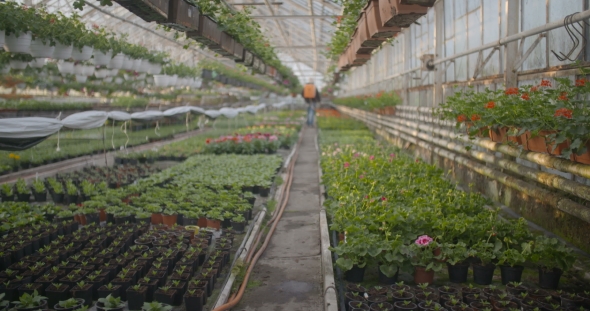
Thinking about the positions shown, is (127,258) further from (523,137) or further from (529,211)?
(529,211)

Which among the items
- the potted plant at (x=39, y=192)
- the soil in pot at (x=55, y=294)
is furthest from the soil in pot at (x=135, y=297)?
the potted plant at (x=39, y=192)

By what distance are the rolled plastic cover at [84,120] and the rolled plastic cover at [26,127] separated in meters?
0.53

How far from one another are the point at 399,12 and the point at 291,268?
7.96 ft

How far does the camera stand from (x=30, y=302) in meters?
3.74

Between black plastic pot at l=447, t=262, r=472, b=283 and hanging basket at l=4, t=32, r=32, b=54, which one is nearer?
black plastic pot at l=447, t=262, r=472, b=283

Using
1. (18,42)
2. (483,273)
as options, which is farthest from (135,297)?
(18,42)

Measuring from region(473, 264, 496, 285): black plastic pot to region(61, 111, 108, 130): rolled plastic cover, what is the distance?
23.8ft

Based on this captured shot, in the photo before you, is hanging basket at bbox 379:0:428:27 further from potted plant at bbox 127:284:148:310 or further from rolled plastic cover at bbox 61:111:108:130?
rolled plastic cover at bbox 61:111:108:130

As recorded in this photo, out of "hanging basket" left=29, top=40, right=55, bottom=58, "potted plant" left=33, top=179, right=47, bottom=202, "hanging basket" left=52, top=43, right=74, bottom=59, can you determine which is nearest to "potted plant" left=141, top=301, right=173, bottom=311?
"potted plant" left=33, top=179, right=47, bottom=202

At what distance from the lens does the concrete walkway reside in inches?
168

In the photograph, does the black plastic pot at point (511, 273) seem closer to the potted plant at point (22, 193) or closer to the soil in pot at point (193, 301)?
the soil in pot at point (193, 301)

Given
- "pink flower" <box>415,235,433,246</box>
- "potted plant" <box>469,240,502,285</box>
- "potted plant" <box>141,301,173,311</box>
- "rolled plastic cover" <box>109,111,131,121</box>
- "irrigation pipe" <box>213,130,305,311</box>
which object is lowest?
"irrigation pipe" <box>213,130,305,311</box>

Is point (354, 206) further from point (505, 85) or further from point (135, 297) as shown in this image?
point (505, 85)

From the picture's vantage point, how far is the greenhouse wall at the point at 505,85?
4.56 m
